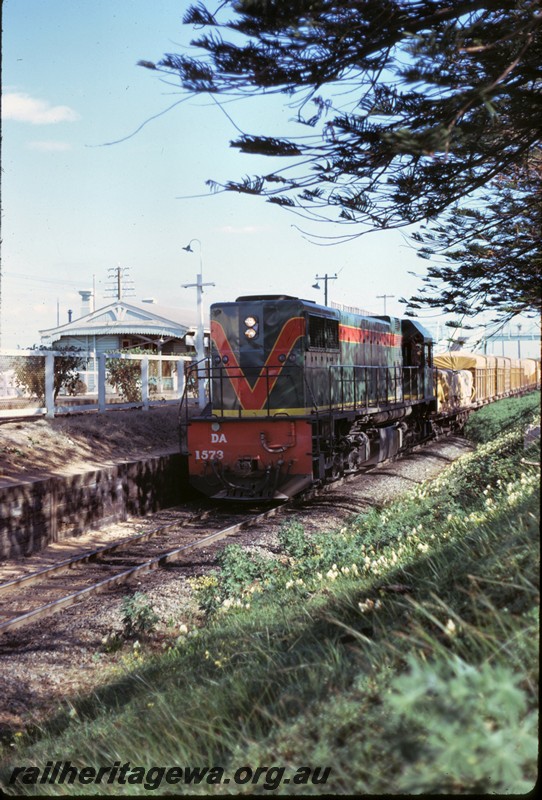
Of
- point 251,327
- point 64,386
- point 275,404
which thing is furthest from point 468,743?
point 64,386

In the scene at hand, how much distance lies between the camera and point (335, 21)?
15.3 feet

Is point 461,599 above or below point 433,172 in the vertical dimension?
below

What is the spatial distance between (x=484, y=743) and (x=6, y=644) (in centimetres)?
558

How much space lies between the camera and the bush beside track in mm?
1742

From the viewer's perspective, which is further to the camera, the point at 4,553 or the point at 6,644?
the point at 4,553

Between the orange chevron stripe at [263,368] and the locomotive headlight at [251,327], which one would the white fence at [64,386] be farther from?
the locomotive headlight at [251,327]

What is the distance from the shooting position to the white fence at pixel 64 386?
13836 mm

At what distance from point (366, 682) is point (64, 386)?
17.5m

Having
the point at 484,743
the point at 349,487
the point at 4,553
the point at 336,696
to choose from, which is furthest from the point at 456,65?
the point at 349,487

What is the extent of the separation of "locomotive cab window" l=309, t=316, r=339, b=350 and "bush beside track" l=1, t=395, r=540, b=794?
6.19 m

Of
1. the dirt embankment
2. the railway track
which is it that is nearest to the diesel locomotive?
the railway track

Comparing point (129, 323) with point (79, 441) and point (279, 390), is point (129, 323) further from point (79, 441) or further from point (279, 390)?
point (279, 390)

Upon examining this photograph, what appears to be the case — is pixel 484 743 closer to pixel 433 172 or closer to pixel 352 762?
pixel 352 762

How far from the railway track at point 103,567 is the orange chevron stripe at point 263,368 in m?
2.08
